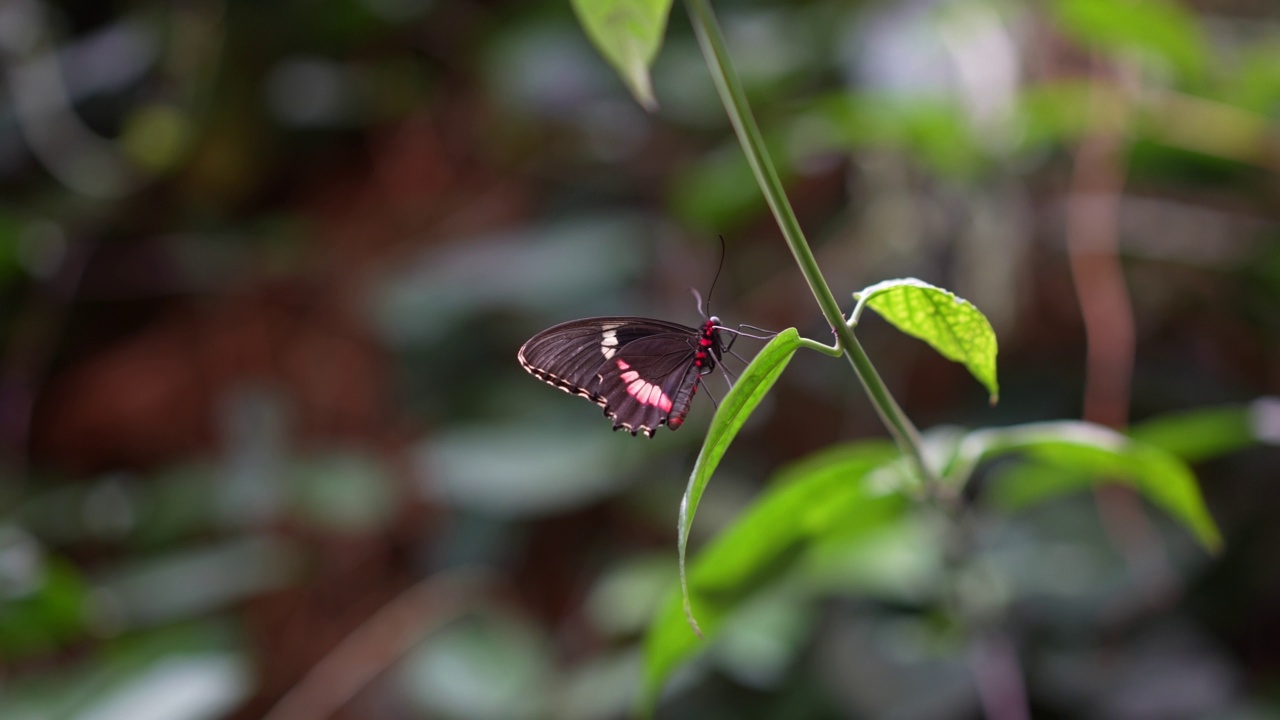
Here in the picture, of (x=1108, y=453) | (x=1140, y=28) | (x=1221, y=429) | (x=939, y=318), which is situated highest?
(x=1140, y=28)

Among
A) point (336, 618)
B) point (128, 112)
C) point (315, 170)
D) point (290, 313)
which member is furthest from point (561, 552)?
point (128, 112)

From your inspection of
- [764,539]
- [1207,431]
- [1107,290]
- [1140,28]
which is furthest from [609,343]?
[1107,290]

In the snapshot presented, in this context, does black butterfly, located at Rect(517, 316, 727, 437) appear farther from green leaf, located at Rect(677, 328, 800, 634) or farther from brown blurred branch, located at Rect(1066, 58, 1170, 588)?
brown blurred branch, located at Rect(1066, 58, 1170, 588)

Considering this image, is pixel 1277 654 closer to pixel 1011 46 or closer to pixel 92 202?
pixel 1011 46

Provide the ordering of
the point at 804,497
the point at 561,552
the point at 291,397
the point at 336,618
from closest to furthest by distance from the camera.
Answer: the point at 804,497, the point at 561,552, the point at 336,618, the point at 291,397

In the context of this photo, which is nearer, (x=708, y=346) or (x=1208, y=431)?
(x=708, y=346)

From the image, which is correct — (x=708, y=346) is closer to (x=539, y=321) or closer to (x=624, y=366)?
(x=624, y=366)

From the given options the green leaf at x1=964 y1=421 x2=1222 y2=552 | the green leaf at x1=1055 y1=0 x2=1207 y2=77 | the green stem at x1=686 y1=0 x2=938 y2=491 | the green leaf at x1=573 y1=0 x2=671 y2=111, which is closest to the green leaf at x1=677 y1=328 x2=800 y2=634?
the green stem at x1=686 y1=0 x2=938 y2=491
